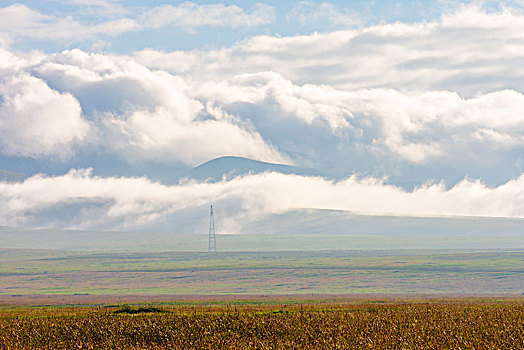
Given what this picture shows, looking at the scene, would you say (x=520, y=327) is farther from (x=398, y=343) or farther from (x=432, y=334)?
(x=398, y=343)

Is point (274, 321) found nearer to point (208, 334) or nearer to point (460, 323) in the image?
point (208, 334)

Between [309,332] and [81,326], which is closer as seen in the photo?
[309,332]

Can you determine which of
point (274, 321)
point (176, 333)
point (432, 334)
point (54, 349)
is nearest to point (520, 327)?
point (432, 334)

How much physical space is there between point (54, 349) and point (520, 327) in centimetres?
2299

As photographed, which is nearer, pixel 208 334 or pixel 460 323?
pixel 208 334

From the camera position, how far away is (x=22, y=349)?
3425cm

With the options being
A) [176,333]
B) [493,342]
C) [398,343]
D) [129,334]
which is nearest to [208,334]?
[176,333]

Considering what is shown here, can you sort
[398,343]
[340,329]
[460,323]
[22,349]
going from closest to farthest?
1. [398,343]
2. [22,349]
3. [340,329]
4. [460,323]

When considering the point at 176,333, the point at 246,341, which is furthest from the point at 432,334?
the point at 176,333

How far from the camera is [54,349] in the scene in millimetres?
34406

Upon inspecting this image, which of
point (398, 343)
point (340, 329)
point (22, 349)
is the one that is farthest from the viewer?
point (340, 329)

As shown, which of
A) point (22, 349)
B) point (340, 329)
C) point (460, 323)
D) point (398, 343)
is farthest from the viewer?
point (460, 323)

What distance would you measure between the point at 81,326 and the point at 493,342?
77.9ft

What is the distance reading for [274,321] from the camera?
42.4 metres
